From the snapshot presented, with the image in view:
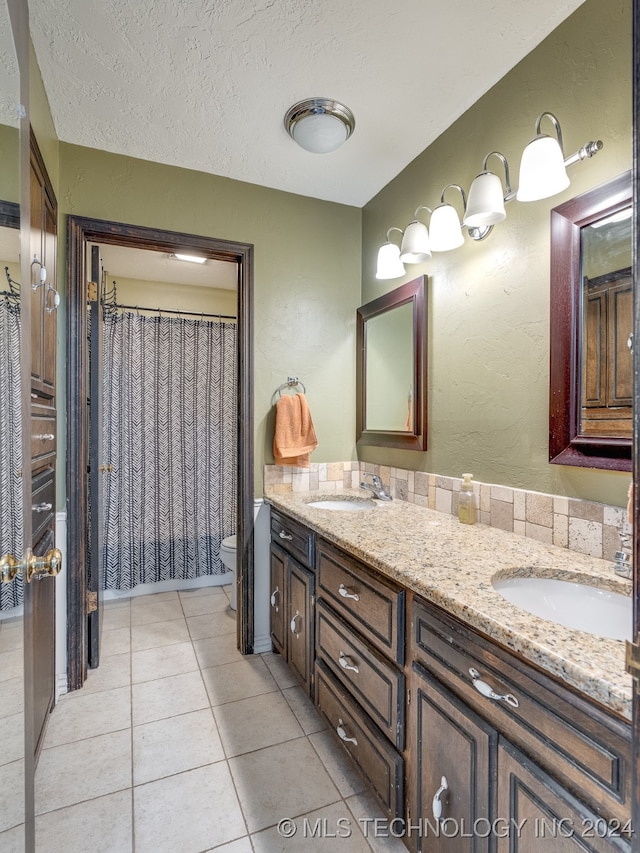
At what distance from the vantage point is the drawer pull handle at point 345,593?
137 cm

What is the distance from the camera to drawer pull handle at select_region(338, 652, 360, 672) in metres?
1.38

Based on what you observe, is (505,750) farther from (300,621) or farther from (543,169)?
(543,169)

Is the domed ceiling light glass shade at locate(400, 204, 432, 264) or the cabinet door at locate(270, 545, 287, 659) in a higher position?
the domed ceiling light glass shade at locate(400, 204, 432, 264)

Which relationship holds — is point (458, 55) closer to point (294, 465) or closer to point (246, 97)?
point (246, 97)

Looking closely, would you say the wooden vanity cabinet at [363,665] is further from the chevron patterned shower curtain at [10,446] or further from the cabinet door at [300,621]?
the chevron patterned shower curtain at [10,446]

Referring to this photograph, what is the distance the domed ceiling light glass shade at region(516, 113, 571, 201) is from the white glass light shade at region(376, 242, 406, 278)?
2.53 ft

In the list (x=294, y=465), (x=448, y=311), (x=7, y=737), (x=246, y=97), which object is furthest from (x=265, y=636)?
(x=246, y=97)

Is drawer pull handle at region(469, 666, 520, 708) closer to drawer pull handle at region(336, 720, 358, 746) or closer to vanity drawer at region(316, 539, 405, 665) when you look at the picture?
vanity drawer at region(316, 539, 405, 665)

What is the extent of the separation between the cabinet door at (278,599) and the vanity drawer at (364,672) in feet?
1.37

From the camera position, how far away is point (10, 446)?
0.84 m

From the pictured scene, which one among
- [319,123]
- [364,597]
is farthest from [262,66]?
[364,597]

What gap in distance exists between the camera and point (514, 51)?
1431 millimetres

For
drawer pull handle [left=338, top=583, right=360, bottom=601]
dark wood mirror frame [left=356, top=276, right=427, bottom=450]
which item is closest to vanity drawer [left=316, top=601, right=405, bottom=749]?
drawer pull handle [left=338, top=583, right=360, bottom=601]

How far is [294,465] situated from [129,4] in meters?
1.86
